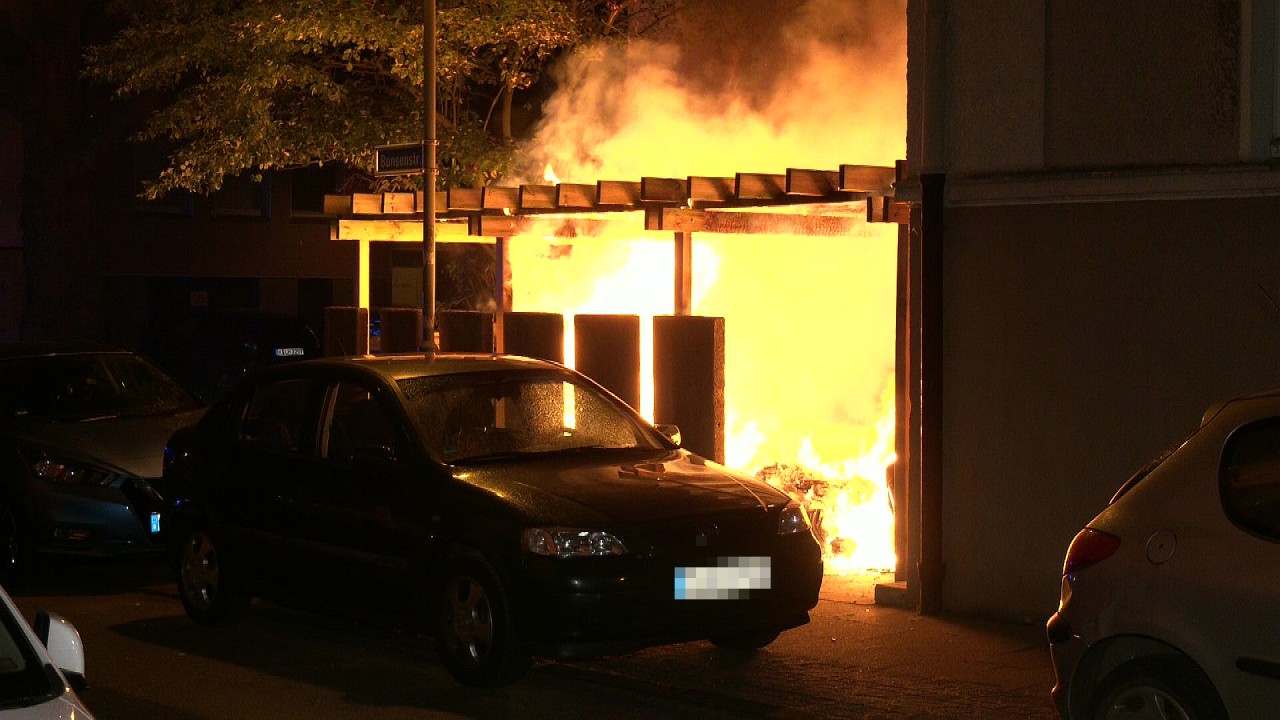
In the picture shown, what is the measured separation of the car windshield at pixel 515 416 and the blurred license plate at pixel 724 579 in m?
1.30

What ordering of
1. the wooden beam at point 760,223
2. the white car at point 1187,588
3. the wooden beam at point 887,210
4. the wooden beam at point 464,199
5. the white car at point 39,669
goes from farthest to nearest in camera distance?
the wooden beam at point 464,199
the wooden beam at point 760,223
the wooden beam at point 887,210
the white car at point 1187,588
the white car at point 39,669

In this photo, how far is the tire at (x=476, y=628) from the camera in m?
7.73

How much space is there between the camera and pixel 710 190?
38.2ft

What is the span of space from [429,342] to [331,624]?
4.14 m

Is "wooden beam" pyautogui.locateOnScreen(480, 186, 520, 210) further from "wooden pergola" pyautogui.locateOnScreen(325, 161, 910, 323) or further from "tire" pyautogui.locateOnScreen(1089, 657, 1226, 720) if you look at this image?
"tire" pyautogui.locateOnScreen(1089, 657, 1226, 720)

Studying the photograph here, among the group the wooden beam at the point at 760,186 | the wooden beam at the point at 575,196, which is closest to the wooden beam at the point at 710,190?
the wooden beam at the point at 760,186

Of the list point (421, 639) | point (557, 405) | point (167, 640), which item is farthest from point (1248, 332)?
point (167, 640)

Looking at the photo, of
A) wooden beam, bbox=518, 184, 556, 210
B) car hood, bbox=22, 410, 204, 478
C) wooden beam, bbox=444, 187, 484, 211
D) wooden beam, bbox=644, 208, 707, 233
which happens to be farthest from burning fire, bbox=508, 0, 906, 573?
car hood, bbox=22, 410, 204, 478

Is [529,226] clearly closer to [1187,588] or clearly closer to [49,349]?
[49,349]

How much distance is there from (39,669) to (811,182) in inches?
297

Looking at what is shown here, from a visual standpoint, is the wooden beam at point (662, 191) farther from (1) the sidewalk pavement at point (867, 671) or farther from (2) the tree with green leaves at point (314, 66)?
(2) the tree with green leaves at point (314, 66)

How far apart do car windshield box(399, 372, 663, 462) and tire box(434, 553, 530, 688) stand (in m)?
0.67

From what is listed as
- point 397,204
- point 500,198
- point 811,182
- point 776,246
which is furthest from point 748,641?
point 776,246

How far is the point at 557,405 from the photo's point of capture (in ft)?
30.1
